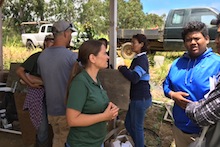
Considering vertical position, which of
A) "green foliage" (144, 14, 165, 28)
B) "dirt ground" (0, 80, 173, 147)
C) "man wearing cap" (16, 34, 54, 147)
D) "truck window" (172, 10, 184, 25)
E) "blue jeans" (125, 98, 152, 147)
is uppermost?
"green foliage" (144, 14, 165, 28)

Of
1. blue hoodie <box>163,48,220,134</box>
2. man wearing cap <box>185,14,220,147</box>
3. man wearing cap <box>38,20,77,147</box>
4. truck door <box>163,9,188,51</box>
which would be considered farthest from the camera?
truck door <box>163,9,188,51</box>

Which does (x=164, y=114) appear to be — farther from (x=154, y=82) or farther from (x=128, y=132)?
(x=154, y=82)

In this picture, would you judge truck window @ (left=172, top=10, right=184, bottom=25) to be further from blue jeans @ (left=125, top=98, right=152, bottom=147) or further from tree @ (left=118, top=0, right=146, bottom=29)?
tree @ (left=118, top=0, right=146, bottom=29)

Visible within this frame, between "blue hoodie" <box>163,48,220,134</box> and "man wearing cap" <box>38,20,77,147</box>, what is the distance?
2.83 ft

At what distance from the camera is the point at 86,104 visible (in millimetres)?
1491

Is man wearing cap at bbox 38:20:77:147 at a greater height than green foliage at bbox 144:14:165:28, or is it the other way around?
green foliage at bbox 144:14:165:28

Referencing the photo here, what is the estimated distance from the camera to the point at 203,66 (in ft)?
5.79

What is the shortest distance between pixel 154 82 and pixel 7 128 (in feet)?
13.7

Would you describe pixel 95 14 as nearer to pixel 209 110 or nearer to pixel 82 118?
pixel 82 118

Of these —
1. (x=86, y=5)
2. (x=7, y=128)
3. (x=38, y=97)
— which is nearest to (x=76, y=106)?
(x=38, y=97)

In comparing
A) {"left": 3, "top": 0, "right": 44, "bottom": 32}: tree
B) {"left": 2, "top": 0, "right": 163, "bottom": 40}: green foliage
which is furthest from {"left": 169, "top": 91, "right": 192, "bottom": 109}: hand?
{"left": 3, "top": 0, "right": 44, "bottom": 32}: tree

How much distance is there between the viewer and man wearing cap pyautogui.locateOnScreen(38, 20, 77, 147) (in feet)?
6.80

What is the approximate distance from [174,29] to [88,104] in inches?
355

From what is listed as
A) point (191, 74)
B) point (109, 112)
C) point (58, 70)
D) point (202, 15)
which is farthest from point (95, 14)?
point (109, 112)
